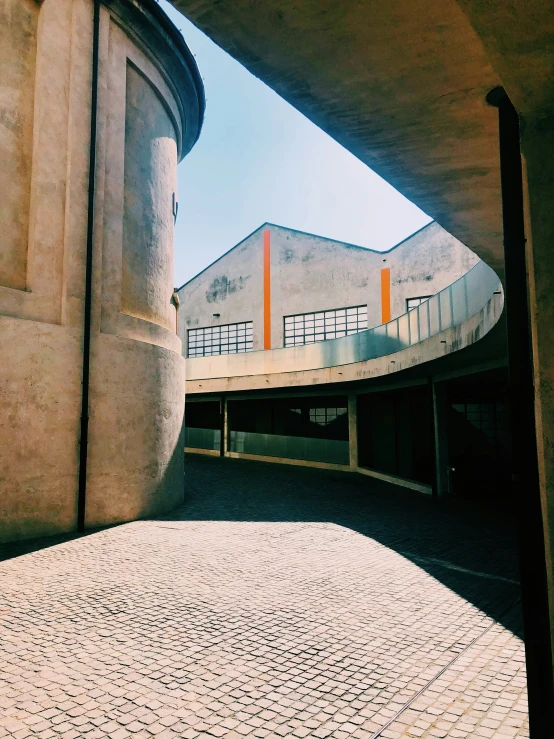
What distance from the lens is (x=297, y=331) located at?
3014 cm

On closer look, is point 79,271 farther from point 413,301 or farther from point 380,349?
point 413,301

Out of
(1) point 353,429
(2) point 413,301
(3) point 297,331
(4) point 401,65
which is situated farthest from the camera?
(3) point 297,331

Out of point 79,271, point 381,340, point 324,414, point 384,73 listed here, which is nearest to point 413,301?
point 324,414

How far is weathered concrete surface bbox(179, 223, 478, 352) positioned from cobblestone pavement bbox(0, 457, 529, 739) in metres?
18.3

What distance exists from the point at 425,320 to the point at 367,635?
10.7 metres

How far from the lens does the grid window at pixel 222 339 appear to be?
106 ft

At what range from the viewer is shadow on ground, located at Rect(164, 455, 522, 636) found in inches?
277

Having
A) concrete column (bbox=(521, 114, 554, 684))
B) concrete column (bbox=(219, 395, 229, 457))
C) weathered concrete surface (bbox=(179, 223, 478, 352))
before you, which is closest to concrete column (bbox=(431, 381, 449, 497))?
weathered concrete surface (bbox=(179, 223, 478, 352))

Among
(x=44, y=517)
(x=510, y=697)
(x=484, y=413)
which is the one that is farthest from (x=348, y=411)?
(x=510, y=697)

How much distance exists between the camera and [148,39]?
12.4 m

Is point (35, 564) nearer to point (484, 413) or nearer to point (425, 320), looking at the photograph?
point (425, 320)

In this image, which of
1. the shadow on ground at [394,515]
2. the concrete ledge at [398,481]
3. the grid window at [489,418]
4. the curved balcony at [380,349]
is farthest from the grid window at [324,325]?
the shadow on ground at [394,515]

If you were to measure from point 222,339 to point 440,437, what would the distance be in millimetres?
20195

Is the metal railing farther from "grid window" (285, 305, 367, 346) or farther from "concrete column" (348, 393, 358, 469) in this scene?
"grid window" (285, 305, 367, 346)
